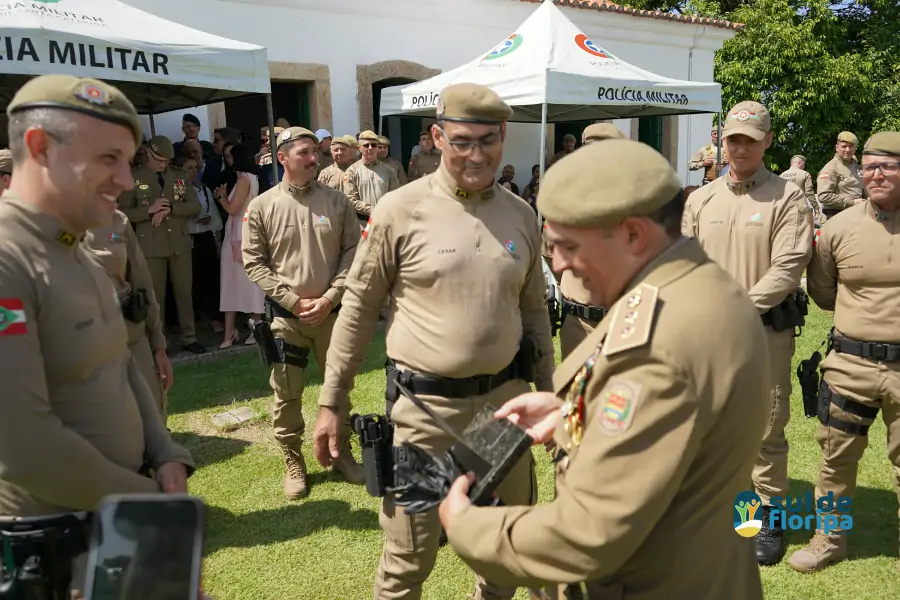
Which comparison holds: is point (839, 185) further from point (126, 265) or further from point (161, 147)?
point (126, 265)

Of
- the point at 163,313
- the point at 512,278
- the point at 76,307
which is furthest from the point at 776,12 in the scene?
the point at 76,307

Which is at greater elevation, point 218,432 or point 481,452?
point 481,452

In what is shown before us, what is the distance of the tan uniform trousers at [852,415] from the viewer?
334 centimetres

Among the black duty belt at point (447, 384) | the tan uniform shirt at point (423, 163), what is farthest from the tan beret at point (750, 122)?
the tan uniform shirt at point (423, 163)

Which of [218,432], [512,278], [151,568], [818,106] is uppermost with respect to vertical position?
[818,106]

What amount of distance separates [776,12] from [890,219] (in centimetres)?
2015

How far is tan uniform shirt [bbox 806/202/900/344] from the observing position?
11.0 ft

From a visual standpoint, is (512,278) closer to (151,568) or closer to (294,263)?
(151,568)

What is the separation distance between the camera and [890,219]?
338 cm

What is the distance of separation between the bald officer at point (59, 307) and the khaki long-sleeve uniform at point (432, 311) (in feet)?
3.39

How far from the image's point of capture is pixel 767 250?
12.1ft

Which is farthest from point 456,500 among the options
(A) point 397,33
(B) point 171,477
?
(A) point 397,33

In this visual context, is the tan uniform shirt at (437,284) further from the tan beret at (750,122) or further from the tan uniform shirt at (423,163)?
the tan uniform shirt at (423,163)

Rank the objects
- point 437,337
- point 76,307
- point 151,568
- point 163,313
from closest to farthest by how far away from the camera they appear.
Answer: point 151,568 → point 76,307 → point 437,337 → point 163,313
